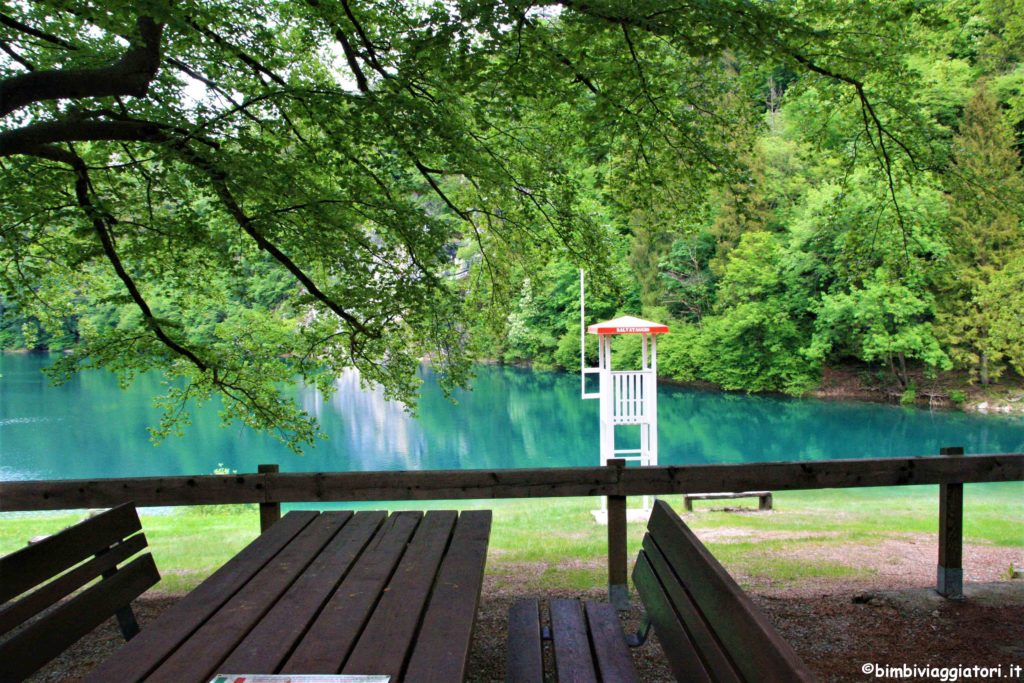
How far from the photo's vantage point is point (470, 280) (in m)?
6.62

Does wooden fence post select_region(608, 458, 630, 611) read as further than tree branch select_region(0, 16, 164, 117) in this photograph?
No

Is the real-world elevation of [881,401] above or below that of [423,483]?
below

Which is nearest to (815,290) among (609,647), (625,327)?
(625,327)

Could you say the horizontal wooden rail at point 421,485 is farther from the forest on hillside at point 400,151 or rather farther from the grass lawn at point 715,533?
the forest on hillside at point 400,151

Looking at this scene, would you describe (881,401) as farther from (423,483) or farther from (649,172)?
(423,483)

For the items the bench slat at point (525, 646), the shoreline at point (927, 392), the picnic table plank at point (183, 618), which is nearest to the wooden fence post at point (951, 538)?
the bench slat at point (525, 646)

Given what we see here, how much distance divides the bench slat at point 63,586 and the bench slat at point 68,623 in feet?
0.16

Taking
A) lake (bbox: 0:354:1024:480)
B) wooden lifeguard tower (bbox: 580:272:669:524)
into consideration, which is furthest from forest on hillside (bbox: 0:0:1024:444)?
lake (bbox: 0:354:1024:480)

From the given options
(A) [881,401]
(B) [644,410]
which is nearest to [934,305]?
(A) [881,401]

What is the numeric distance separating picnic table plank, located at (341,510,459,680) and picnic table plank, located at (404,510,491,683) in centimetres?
3

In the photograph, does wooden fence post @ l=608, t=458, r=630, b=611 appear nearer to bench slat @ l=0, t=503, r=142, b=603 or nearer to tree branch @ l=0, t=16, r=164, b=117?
bench slat @ l=0, t=503, r=142, b=603

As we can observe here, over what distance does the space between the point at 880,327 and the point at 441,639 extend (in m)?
25.6

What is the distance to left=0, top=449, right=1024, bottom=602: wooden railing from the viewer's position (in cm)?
324

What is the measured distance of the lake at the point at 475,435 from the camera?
1756 centimetres
